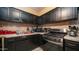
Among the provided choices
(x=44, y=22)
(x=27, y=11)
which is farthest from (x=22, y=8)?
(x=44, y=22)

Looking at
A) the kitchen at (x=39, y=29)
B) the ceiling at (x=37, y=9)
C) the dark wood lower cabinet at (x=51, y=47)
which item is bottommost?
the dark wood lower cabinet at (x=51, y=47)

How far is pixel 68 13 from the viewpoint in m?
1.76

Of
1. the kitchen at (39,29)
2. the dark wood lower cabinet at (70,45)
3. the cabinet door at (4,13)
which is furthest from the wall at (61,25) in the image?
the cabinet door at (4,13)

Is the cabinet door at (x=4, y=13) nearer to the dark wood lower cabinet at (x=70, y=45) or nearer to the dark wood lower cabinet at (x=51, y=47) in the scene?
the dark wood lower cabinet at (x=51, y=47)

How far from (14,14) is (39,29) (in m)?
0.50

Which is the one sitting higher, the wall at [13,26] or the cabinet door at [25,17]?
the cabinet door at [25,17]

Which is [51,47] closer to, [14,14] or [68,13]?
[68,13]

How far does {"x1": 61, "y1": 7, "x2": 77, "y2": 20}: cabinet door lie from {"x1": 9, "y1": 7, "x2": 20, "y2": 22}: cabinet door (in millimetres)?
759

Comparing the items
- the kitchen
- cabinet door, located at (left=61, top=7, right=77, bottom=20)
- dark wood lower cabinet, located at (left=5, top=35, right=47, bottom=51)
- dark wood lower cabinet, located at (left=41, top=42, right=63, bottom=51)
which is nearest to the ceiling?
the kitchen

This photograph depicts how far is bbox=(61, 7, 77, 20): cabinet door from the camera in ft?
5.67

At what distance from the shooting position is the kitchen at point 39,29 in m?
1.75

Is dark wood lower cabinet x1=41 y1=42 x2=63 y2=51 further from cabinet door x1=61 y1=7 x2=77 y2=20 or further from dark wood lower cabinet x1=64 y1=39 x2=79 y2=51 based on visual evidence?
cabinet door x1=61 y1=7 x2=77 y2=20

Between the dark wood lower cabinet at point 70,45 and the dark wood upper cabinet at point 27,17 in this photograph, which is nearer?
the dark wood lower cabinet at point 70,45

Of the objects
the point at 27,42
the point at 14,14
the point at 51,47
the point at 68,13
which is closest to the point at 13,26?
the point at 14,14
